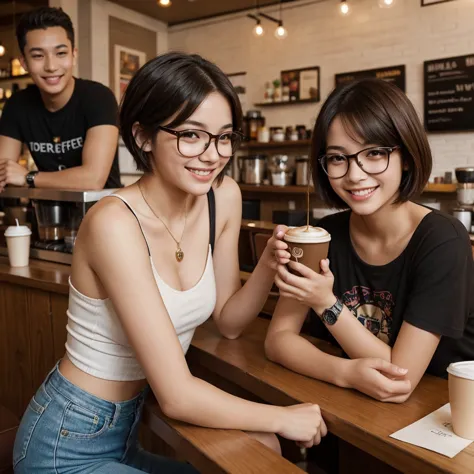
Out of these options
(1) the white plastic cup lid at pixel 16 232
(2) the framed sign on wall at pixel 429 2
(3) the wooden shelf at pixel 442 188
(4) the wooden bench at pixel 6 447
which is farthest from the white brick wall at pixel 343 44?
(4) the wooden bench at pixel 6 447

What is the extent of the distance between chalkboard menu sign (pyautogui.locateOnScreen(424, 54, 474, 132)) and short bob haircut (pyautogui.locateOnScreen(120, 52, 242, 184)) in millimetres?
4966

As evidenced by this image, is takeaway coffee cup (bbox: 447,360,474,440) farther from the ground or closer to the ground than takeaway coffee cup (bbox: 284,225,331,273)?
closer to the ground

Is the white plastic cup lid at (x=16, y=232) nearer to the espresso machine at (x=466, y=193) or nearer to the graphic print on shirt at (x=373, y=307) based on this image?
the graphic print on shirt at (x=373, y=307)

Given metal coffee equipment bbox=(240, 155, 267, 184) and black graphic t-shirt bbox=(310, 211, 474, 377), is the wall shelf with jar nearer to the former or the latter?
metal coffee equipment bbox=(240, 155, 267, 184)

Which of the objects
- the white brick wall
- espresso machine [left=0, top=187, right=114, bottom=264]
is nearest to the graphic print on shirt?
espresso machine [left=0, top=187, right=114, bottom=264]

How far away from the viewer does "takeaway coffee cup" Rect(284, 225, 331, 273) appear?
4.04ft

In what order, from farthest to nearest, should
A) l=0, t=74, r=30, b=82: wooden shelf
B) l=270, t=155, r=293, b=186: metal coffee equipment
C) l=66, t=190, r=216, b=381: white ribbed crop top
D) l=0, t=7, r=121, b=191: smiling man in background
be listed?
l=0, t=74, r=30, b=82: wooden shelf < l=270, t=155, r=293, b=186: metal coffee equipment < l=0, t=7, r=121, b=191: smiling man in background < l=66, t=190, r=216, b=381: white ribbed crop top

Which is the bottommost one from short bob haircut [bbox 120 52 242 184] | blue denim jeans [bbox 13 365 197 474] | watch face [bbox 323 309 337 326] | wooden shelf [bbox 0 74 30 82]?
blue denim jeans [bbox 13 365 197 474]

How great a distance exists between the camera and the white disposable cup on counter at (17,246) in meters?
2.46

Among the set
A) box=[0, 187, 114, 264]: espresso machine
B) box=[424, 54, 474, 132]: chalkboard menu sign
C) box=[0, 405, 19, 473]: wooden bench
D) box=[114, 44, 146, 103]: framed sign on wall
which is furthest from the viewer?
box=[114, 44, 146, 103]: framed sign on wall

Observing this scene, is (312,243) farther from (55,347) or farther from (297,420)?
(55,347)

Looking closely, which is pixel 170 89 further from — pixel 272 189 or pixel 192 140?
pixel 272 189

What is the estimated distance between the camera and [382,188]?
4.58 ft

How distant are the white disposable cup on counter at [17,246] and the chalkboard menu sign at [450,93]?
4764 millimetres
